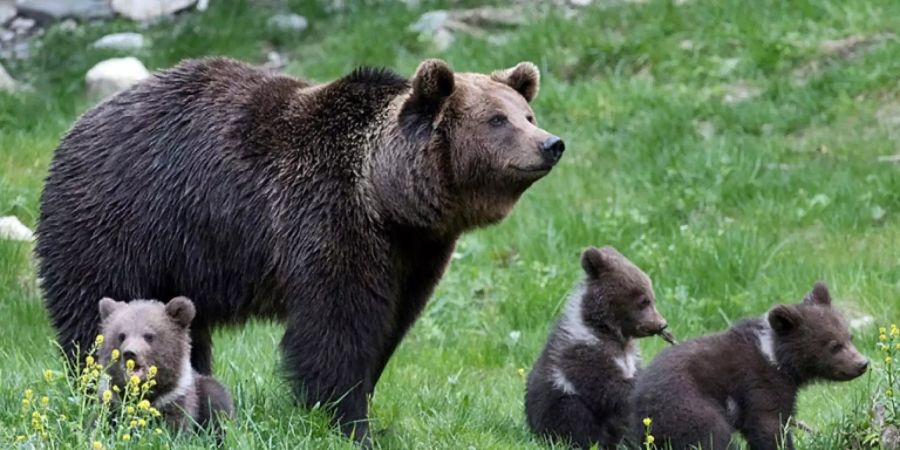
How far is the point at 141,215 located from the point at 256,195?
59 centimetres

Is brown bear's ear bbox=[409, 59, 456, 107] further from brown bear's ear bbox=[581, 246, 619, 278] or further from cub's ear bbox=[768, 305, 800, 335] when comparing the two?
cub's ear bbox=[768, 305, 800, 335]

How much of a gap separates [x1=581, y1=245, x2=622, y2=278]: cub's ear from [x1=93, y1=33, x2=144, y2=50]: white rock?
9.55 meters

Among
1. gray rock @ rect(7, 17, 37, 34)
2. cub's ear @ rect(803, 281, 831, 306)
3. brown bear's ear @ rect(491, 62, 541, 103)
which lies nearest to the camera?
cub's ear @ rect(803, 281, 831, 306)

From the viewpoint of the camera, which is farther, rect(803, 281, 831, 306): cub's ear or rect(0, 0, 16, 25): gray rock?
rect(0, 0, 16, 25): gray rock

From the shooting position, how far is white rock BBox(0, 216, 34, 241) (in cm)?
1001

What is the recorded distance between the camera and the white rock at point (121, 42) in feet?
52.3

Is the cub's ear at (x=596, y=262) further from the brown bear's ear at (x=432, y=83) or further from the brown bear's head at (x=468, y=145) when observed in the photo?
the brown bear's ear at (x=432, y=83)

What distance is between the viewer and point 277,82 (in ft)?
24.6

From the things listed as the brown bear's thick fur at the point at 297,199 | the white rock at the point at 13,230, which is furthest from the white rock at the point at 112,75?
the brown bear's thick fur at the point at 297,199

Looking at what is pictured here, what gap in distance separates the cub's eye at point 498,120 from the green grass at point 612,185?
1377 mm

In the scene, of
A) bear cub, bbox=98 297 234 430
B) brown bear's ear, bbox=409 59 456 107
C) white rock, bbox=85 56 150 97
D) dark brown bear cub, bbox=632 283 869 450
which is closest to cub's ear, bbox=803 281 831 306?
dark brown bear cub, bbox=632 283 869 450

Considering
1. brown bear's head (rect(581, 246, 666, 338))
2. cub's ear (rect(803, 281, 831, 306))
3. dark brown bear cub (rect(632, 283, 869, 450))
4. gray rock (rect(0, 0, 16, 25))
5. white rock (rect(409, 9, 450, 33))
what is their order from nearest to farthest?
dark brown bear cub (rect(632, 283, 869, 450)) → cub's ear (rect(803, 281, 831, 306)) → brown bear's head (rect(581, 246, 666, 338)) → white rock (rect(409, 9, 450, 33)) → gray rock (rect(0, 0, 16, 25))

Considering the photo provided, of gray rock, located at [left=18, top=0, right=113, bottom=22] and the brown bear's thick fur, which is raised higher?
the brown bear's thick fur

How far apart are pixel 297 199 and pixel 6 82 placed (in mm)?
8865
